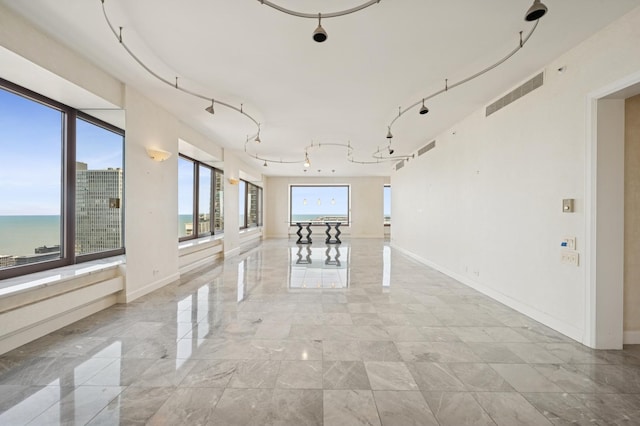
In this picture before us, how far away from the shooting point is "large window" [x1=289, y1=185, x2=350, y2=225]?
1324cm

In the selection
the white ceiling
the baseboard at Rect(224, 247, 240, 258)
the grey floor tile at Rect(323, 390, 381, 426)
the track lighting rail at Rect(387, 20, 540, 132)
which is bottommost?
the grey floor tile at Rect(323, 390, 381, 426)

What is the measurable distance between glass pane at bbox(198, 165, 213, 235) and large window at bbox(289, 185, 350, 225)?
5.80 metres

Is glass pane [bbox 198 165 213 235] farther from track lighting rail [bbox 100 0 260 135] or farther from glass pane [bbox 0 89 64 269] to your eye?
glass pane [bbox 0 89 64 269]

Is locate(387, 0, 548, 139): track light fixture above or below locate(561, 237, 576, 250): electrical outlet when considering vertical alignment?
above

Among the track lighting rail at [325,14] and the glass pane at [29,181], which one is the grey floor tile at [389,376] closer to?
the track lighting rail at [325,14]

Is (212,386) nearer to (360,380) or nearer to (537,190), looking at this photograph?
(360,380)

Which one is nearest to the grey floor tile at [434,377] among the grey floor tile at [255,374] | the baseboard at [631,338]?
the grey floor tile at [255,374]

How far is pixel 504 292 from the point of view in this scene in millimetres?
3775

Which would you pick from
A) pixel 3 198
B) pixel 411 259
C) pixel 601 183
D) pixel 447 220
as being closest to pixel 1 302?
pixel 3 198

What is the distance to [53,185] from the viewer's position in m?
3.31

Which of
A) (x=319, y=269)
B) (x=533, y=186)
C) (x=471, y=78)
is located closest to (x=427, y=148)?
(x=471, y=78)

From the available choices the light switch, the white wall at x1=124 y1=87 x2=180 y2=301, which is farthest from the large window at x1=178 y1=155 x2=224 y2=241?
the light switch

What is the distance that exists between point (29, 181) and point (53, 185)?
231 mm

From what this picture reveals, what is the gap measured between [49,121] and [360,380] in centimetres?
454
